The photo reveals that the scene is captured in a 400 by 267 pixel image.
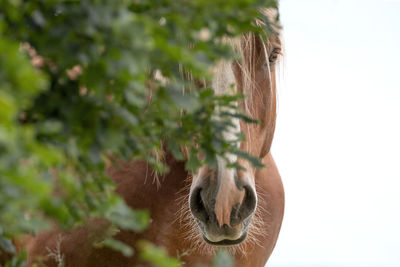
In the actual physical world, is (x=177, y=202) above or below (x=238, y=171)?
below

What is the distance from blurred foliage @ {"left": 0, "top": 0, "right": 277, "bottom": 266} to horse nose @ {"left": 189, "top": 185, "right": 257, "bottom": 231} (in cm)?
65

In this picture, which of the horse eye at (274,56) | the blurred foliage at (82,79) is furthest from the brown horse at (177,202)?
the blurred foliage at (82,79)

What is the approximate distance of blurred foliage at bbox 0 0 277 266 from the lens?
395mm

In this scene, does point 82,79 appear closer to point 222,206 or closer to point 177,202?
point 222,206

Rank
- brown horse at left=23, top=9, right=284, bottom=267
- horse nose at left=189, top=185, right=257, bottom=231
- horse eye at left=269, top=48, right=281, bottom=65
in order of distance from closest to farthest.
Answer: horse nose at left=189, top=185, right=257, bottom=231, brown horse at left=23, top=9, right=284, bottom=267, horse eye at left=269, top=48, right=281, bottom=65

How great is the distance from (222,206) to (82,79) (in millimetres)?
871

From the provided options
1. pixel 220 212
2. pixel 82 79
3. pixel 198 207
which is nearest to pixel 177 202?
pixel 198 207

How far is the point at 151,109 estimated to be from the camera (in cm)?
76

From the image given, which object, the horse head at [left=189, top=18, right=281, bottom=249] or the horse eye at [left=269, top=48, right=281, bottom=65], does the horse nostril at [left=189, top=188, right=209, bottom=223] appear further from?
the horse eye at [left=269, top=48, right=281, bottom=65]

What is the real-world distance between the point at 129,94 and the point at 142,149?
237mm

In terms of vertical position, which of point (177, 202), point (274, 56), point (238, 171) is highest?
point (274, 56)

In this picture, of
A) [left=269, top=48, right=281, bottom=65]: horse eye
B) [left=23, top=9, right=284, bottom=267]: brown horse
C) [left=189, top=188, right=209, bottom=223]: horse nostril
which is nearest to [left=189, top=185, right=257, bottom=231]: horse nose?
[left=189, top=188, right=209, bottom=223]: horse nostril

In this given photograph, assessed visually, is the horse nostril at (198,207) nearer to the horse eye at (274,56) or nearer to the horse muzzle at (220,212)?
the horse muzzle at (220,212)

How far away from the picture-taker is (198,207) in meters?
1.45
